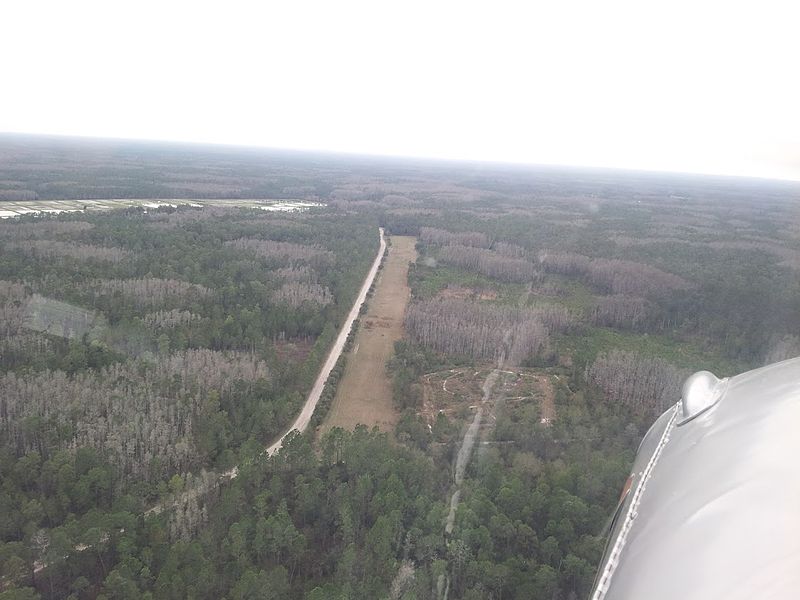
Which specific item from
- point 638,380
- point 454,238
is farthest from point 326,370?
point 454,238

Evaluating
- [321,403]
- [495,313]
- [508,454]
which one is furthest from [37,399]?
[495,313]

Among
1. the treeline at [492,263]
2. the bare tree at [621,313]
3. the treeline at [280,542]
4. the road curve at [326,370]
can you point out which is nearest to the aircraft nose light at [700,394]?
the treeline at [280,542]

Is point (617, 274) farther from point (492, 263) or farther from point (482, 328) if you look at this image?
point (482, 328)

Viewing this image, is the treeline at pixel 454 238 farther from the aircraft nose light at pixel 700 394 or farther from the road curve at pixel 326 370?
the aircraft nose light at pixel 700 394

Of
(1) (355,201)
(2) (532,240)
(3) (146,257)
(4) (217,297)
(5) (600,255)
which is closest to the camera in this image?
(4) (217,297)

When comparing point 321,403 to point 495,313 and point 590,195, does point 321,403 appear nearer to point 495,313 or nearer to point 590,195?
point 495,313

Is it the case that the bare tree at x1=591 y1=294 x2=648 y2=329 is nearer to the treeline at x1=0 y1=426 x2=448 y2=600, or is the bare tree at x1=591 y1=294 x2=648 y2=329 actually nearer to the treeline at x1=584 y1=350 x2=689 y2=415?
the treeline at x1=584 y1=350 x2=689 y2=415
